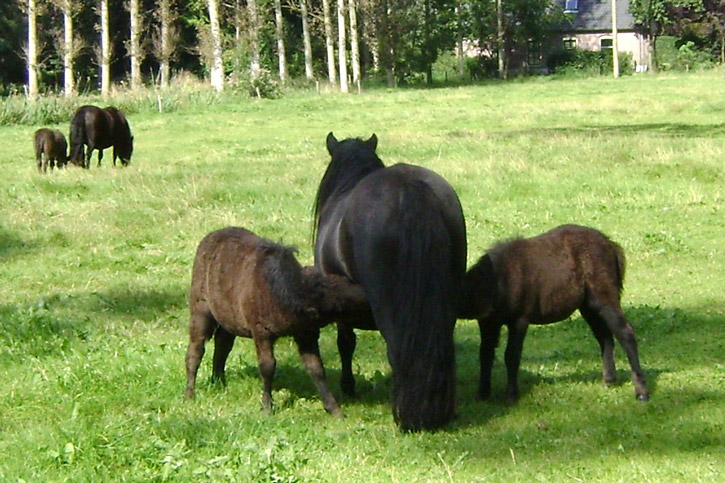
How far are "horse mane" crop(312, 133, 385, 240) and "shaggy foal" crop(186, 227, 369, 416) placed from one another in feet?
2.44

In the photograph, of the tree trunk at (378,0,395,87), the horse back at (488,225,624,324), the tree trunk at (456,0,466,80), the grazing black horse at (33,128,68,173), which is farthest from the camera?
the tree trunk at (456,0,466,80)

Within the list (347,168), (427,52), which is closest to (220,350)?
(347,168)

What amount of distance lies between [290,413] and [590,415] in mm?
Result: 2111

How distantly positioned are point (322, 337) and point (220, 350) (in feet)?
7.94

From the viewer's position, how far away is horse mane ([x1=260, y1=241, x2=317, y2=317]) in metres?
7.09

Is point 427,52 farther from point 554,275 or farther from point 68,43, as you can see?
point 554,275

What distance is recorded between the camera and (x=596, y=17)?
251 ft

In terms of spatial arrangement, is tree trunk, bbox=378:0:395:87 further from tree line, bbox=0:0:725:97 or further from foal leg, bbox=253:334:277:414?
foal leg, bbox=253:334:277:414

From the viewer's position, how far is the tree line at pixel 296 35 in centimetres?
5275

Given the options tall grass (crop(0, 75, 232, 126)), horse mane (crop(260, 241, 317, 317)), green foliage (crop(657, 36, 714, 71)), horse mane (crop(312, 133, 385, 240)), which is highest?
green foliage (crop(657, 36, 714, 71))

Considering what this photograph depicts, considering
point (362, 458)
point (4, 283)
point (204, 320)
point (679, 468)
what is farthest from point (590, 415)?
point (4, 283)

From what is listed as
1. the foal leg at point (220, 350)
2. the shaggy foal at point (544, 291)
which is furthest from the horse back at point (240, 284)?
the shaggy foal at point (544, 291)

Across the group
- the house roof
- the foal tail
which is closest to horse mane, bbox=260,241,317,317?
the foal tail

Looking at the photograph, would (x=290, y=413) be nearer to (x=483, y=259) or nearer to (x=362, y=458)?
(x=362, y=458)
